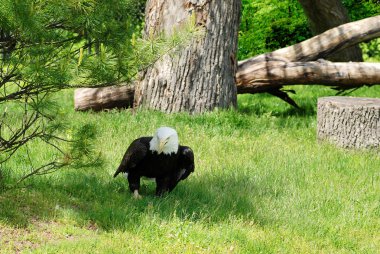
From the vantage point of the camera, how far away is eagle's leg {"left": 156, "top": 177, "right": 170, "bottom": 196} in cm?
661

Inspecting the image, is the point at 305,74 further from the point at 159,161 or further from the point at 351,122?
the point at 159,161

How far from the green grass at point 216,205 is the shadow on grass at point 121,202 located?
0.01 m

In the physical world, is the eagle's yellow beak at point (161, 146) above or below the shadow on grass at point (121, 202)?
above

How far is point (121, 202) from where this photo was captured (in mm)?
6406

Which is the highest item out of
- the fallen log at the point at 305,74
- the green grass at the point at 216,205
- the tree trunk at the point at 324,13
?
the tree trunk at the point at 324,13

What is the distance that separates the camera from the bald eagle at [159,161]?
6344mm

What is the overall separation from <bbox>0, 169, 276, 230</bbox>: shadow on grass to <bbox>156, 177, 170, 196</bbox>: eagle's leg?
91 millimetres

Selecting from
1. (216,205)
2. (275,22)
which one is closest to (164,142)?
(216,205)

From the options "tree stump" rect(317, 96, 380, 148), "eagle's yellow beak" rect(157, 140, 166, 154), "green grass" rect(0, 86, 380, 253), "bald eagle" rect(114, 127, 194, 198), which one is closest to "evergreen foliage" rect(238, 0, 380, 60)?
"tree stump" rect(317, 96, 380, 148)

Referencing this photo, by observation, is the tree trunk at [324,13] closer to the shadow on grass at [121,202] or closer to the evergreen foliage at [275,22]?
the evergreen foliage at [275,22]

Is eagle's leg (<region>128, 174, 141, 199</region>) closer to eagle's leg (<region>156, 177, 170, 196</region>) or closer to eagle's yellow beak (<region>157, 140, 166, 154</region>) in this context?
eagle's leg (<region>156, 177, 170, 196</region>)

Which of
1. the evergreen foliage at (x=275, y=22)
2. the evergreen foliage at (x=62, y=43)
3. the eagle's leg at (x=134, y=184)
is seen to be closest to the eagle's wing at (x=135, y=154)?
the eagle's leg at (x=134, y=184)

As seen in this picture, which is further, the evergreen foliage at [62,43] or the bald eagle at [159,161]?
the bald eagle at [159,161]

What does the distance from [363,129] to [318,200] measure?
8.13 ft
